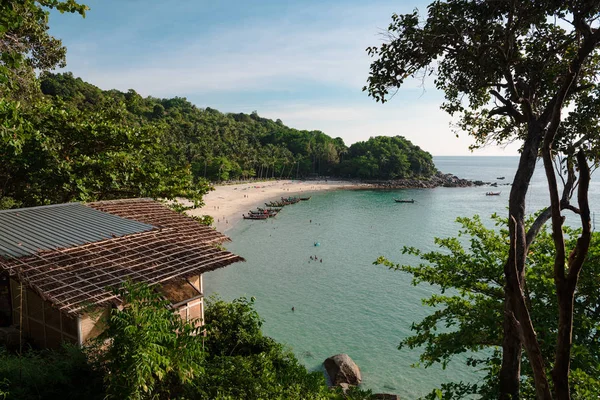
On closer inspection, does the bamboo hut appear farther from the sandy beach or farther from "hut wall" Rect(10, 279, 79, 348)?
the sandy beach

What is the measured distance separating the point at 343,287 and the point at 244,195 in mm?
45999

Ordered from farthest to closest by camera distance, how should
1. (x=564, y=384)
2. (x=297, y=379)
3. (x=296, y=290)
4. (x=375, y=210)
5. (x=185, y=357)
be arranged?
(x=375, y=210) → (x=296, y=290) → (x=297, y=379) → (x=185, y=357) → (x=564, y=384)

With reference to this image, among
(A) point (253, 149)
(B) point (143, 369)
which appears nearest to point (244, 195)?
(A) point (253, 149)

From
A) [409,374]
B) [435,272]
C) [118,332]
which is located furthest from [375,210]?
[118,332]

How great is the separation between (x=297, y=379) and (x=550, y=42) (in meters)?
9.00

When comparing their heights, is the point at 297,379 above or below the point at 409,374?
above

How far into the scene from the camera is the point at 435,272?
8.96m

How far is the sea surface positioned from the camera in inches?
749

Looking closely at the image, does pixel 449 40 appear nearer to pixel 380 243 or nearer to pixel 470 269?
pixel 470 269

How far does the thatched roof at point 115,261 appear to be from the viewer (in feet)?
23.1

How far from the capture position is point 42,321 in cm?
877

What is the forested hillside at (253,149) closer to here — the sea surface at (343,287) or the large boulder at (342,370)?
the sea surface at (343,287)

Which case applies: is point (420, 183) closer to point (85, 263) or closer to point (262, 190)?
point (262, 190)

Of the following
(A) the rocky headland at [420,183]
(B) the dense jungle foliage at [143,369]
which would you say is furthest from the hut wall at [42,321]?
(A) the rocky headland at [420,183]
